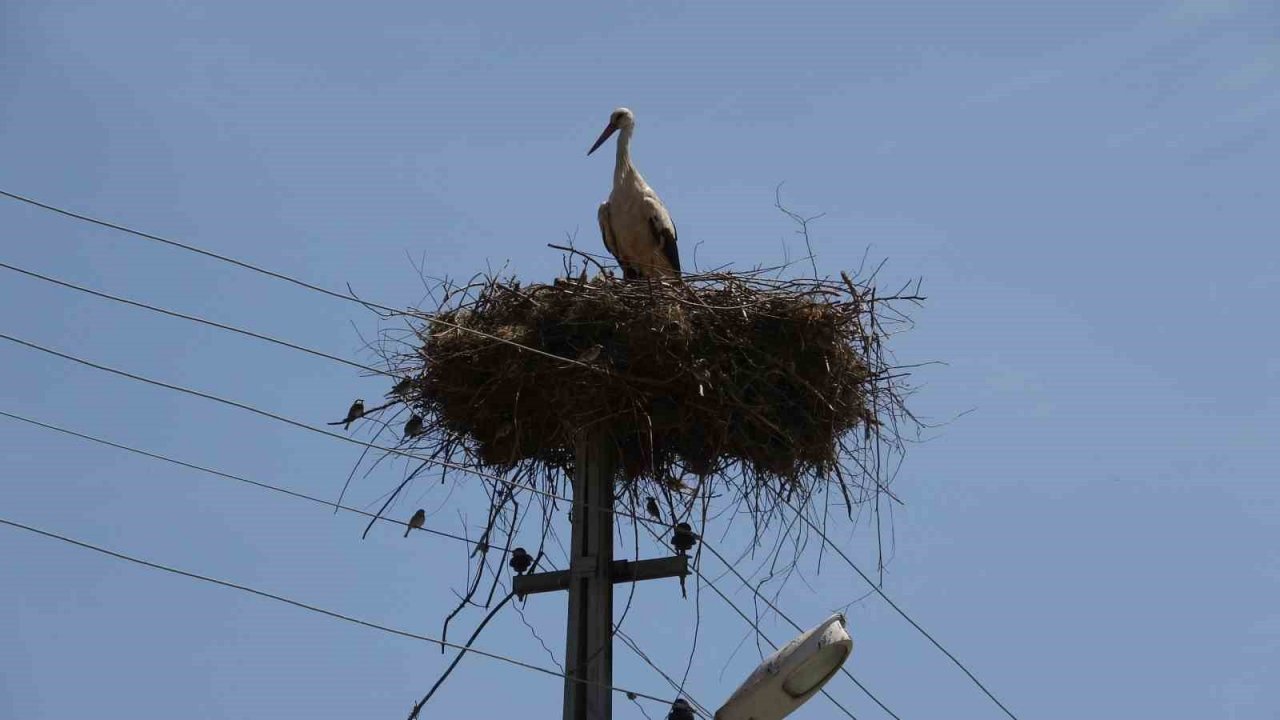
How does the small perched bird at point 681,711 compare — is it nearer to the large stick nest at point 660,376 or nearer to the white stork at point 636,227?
the large stick nest at point 660,376

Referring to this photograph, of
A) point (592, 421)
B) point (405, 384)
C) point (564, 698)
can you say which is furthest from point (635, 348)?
point (564, 698)

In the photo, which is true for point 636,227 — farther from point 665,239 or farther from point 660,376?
point 660,376

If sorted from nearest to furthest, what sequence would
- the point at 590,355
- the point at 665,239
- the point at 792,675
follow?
the point at 792,675
the point at 590,355
the point at 665,239

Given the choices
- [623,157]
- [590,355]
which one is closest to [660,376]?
[590,355]

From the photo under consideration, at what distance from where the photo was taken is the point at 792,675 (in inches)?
246

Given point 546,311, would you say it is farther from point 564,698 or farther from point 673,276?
point 564,698

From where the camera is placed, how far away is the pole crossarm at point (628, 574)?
6918 mm

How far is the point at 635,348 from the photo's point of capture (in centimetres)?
770

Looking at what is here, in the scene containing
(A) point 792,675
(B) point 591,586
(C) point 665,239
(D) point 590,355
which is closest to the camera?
(A) point 792,675

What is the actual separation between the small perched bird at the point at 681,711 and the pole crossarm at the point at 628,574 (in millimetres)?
512

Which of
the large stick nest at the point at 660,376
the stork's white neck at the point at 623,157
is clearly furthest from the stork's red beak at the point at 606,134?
the large stick nest at the point at 660,376

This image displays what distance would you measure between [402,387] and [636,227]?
9.89 ft

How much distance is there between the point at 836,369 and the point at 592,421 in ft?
3.87

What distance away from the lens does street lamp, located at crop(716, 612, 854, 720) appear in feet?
20.5
